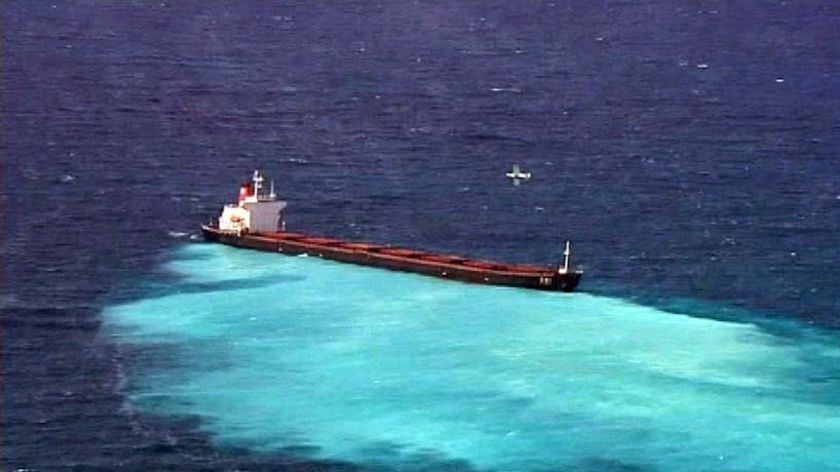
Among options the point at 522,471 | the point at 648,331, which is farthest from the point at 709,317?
the point at 522,471

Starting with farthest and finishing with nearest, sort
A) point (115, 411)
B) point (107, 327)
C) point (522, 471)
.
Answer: point (107, 327) < point (115, 411) < point (522, 471)

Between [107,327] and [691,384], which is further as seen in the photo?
[107,327]

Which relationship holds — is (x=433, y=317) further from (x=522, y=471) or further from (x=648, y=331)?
(x=522, y=471)

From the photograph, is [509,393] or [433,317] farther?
[433,317]

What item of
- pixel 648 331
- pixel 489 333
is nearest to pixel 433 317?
pixel 489 333

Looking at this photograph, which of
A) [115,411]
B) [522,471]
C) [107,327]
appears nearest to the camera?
[522,471]

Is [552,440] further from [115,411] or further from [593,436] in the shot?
[115,411]
